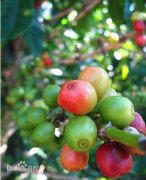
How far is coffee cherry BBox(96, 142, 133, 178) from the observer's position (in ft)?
2.76

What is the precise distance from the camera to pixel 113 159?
0.85 metres

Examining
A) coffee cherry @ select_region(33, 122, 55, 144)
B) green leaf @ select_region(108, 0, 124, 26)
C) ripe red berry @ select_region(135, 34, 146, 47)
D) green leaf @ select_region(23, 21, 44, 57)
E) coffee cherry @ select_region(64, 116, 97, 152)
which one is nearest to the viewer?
coffee cherry @ select_region(64, 116, 97, 152)

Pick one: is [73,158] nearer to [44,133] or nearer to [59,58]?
[44,133]

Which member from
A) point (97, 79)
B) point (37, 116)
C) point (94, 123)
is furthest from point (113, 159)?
point (37, 116)

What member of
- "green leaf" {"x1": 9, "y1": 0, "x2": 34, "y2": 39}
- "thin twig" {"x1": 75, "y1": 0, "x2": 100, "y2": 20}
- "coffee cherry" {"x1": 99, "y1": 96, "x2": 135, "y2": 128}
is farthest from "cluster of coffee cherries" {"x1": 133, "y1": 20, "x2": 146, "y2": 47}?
"coffee cherry" {"x1": 99, "y1": 96, "x2": 135, "y2": 128}

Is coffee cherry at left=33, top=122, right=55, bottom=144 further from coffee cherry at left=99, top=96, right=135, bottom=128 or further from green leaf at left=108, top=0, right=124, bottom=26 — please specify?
green leaf at left=108, top=0, right=124, bottom=26

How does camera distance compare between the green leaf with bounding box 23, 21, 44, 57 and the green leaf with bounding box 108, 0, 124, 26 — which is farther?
the green leaf with bounding box 23, 21, 44, 57

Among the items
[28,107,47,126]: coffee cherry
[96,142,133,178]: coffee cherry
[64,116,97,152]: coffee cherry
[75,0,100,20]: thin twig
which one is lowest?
[75,0,100,20]: thin twig

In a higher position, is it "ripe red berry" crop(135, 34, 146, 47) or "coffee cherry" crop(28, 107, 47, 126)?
"coffee cherry" crop(28, 107, 47, 126)

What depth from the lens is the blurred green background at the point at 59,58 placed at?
2834mm

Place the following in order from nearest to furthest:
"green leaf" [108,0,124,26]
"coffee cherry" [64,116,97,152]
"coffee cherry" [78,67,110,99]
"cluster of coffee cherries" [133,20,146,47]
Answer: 1. "coffee cherry" [64,116,97,152]
2. "coffee cherry" [78,67,110,99]
3. "green leaf" [108,0,124,26]
4. "cluster of coffee cherries" [133,20,146,47]

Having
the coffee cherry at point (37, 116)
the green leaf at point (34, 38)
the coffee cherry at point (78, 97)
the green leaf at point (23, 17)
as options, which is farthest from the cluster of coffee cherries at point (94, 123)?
the green leaf at point (34, 38)

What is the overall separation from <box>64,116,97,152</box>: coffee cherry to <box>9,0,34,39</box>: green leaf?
1399mm

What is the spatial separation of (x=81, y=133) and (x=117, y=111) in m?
0.09
